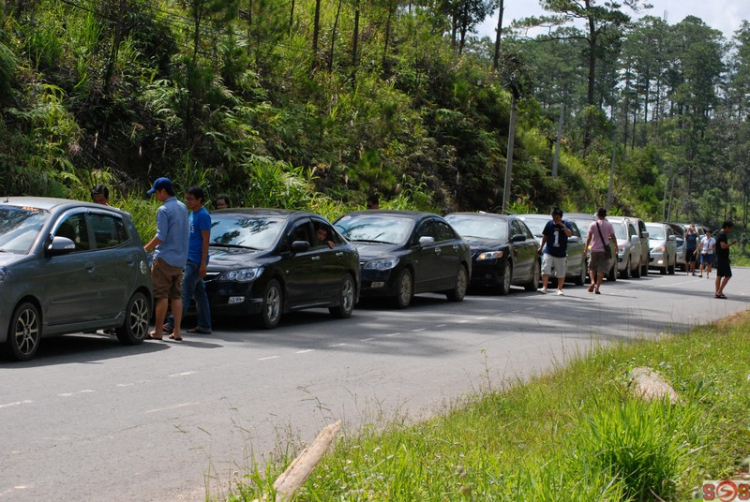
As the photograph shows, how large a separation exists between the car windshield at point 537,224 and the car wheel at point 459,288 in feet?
24.5

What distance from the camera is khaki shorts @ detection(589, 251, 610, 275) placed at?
24.9 m

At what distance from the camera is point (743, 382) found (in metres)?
9.27

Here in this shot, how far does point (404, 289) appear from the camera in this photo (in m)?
19.3

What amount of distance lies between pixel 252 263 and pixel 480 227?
421 inches

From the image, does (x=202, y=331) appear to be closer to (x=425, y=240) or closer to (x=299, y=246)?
(x=299, y=246)

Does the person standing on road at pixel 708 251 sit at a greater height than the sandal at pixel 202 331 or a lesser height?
greater

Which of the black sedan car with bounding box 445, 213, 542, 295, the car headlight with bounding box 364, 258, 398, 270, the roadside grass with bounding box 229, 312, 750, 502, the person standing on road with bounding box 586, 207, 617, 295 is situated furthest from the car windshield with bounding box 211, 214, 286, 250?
the person standing on road with bounding box 586, 207, 617, 295

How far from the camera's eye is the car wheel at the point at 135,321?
1275 cm

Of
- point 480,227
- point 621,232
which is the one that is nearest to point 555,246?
point 480,227

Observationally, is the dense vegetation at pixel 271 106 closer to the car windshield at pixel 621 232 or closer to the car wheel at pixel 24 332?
the car windshield at pixel 621 232

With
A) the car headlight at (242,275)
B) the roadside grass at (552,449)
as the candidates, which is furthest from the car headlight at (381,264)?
the roadside grass at (552,449)

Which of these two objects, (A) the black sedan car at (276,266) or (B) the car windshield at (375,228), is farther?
(B) the car windshield at (375,228)

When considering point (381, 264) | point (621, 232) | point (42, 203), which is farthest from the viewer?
point (621, 232)

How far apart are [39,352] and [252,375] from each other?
2.65m
